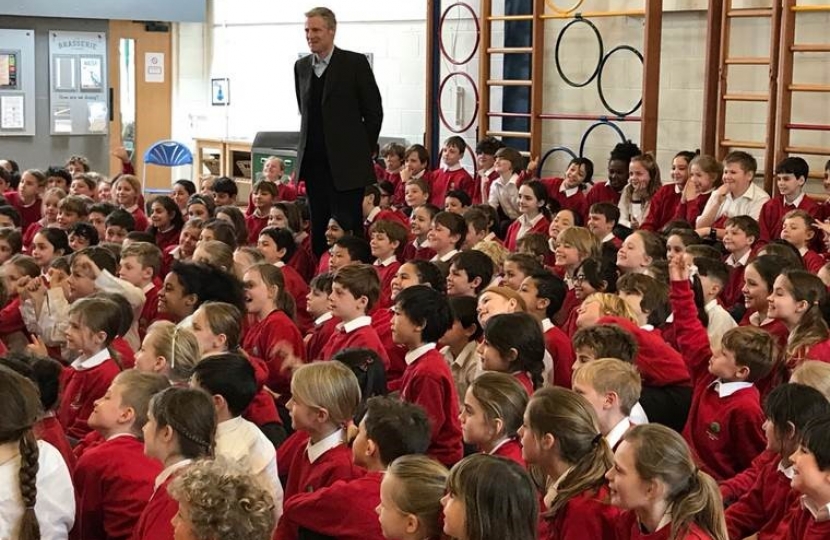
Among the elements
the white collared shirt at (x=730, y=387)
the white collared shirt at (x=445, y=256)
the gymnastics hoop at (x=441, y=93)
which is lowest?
the white collared shirt at (x=730, y=387)

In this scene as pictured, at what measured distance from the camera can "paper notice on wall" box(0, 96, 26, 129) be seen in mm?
10797

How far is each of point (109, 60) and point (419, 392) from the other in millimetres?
8704

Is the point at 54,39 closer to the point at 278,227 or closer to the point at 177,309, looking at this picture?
the point at 278,227

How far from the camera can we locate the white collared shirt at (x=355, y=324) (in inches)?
169

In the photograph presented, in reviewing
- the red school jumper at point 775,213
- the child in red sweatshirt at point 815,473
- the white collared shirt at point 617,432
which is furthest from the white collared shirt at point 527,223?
the child in red sweatshirt at point 815,473

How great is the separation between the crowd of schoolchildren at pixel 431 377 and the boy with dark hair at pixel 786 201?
0.06ft

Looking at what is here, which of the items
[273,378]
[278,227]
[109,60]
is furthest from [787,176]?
[109,60]

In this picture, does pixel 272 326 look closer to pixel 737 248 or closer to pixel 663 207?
pixel 737 248

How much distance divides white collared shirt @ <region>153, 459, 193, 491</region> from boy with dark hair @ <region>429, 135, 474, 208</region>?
5.71 meters

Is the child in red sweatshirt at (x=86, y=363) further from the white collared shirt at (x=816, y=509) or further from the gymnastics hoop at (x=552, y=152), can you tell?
the gymnastics hoop at (x=552, y=152)

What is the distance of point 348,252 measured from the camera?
18.2 ft

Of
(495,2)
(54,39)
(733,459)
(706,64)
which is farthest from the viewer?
(54,39)

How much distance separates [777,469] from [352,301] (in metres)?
1.93

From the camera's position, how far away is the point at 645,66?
24.4 feet
